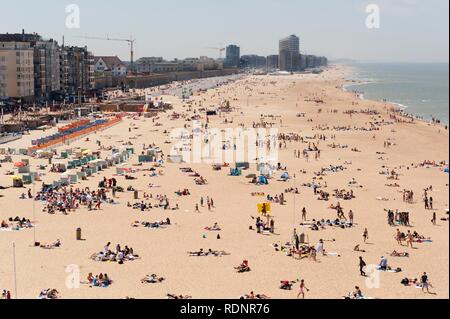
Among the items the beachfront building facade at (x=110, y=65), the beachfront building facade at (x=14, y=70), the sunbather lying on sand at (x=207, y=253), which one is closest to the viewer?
the sunbather lying on sand at (x=207, y=253)

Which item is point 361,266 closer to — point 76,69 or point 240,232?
point 240,232

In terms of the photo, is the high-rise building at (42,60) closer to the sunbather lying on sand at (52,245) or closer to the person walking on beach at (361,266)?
the sunbather lying on sand at (52,245)

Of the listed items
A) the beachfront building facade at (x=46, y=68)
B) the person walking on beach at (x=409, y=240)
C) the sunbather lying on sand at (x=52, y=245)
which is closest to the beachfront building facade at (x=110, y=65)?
the beachfront building facade at (x=46, y=68)

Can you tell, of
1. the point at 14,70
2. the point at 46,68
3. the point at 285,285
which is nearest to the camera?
the point at 285,285

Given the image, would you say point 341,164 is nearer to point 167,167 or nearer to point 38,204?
point 167,167

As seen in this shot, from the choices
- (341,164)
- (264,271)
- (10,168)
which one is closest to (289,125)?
(341,164)

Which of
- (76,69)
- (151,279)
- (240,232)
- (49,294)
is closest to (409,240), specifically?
(240,232)

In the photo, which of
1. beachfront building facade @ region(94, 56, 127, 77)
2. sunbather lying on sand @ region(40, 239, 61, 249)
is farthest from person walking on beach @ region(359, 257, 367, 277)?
beachfront building facade @ region(94, 56, 127, 77)

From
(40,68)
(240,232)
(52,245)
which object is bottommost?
(240,232)
